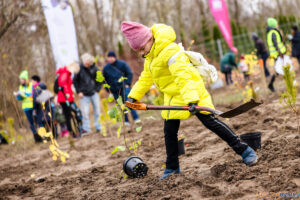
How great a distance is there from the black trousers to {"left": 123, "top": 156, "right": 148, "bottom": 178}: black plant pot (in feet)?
1.26

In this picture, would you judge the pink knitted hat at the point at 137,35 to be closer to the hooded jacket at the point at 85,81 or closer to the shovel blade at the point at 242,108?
the shovel blade at the point at 242,108

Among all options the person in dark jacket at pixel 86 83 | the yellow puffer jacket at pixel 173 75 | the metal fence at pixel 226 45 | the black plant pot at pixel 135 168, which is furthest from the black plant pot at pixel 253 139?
the metal fence at pixel 226 45

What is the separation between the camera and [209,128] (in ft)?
11.0

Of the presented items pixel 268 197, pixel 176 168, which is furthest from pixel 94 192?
pixel 268 197

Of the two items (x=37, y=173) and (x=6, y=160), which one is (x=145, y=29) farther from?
(x=6, y=160)

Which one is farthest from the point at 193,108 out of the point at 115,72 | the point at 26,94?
the point at 26,94

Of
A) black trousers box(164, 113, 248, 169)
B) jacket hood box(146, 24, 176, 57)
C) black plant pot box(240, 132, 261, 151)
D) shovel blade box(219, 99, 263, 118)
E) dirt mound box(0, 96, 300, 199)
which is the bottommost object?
dirt mound box(0, 96, 300, 199)

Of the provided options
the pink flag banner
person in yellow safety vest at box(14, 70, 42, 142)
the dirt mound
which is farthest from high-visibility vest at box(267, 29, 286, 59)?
the pink flag banner

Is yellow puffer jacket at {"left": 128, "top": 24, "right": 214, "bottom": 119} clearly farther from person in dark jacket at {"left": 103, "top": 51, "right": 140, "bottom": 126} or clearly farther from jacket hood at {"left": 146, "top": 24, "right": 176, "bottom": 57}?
person in dark jacket at {"left": 103, "top": 51, "right": 140, "bottom": 126}

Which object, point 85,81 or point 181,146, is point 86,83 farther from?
point 181,146

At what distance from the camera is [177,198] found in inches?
118

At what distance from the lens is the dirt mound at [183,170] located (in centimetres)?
303

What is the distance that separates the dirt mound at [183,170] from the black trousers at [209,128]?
0.57ft

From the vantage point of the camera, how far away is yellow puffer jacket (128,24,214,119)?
126 inches
